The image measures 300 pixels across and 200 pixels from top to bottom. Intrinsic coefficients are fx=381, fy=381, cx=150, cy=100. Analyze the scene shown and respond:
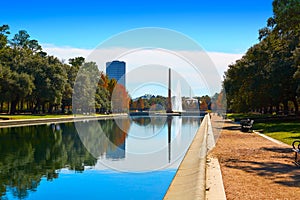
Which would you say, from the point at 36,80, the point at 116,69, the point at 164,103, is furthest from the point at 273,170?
the point at 116,69

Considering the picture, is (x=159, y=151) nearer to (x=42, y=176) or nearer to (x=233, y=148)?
(x=233, y=148)

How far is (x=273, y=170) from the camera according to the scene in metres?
11.6

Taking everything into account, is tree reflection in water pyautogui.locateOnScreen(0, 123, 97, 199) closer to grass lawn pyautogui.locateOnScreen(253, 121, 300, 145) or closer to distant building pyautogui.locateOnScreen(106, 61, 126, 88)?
grass lawn pyautogui.locateOnScreen(253, 121, 300, 145)

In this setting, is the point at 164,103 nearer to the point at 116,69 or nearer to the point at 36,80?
the point at 116,69

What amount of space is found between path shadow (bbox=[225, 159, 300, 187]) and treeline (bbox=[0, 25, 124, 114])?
1776 inches

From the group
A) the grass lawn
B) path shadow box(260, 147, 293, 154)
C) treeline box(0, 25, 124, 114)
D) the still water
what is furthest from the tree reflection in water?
treeline box(0, 25, 124, 114)

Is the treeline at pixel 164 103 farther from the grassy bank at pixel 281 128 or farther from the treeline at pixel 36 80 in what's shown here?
the grassy bank at pixel 281 128

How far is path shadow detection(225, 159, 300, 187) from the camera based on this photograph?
394 inches

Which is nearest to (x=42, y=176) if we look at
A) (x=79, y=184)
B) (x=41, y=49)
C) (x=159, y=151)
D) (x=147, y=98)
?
(x=79, y=184)

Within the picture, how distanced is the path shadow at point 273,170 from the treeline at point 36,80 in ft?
148

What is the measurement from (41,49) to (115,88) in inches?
852

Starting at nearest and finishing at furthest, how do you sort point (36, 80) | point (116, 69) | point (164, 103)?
point (36, 80), point (164, 103), point (116, 69)

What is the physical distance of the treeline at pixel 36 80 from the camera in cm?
5666

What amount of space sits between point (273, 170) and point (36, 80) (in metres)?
59.1
